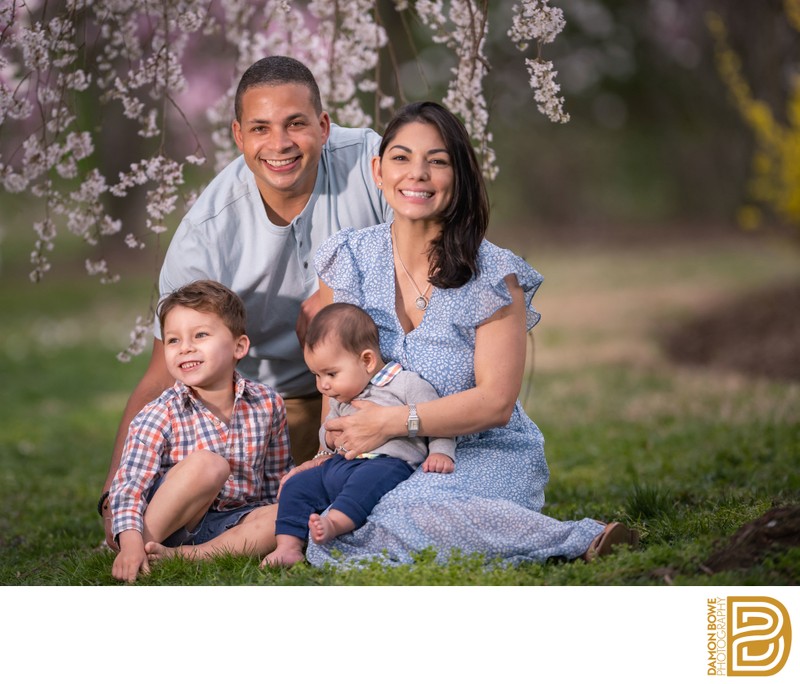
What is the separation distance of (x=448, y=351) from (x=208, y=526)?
957 millimetres

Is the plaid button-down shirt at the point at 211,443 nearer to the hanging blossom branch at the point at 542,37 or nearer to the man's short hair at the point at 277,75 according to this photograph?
the man's short hair at the point at 277,75

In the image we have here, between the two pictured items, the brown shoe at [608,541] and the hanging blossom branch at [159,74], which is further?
the hanging blossom branch at [159,74]

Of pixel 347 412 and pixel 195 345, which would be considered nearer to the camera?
pixel 347 412

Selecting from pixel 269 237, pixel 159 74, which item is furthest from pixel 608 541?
pixel 159 74

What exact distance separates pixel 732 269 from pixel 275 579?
9960mm

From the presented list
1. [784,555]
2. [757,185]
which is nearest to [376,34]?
[784,555]

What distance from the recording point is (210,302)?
350 centimetres

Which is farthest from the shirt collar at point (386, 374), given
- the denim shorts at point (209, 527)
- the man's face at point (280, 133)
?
the man's face at point (280, 133)

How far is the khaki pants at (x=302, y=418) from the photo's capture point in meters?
4.26

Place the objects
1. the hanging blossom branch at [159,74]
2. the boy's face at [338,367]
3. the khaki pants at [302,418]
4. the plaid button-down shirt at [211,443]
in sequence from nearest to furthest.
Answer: the boy's face at [338,367] → the plaid button-down shirt at [211,443] → the hanging blossom branch at [159,74] → the khaki pants at [302,418]

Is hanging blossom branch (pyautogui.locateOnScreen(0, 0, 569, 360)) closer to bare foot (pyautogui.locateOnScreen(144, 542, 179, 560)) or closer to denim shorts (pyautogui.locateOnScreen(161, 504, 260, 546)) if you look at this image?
denim shorts (pyautogui.locateOnScreen(161, 504, 260, 546))

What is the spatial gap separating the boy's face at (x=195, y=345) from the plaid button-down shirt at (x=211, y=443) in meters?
0.09

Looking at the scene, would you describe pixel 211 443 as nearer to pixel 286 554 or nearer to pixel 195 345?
pixel 195 345

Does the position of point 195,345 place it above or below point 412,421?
above
